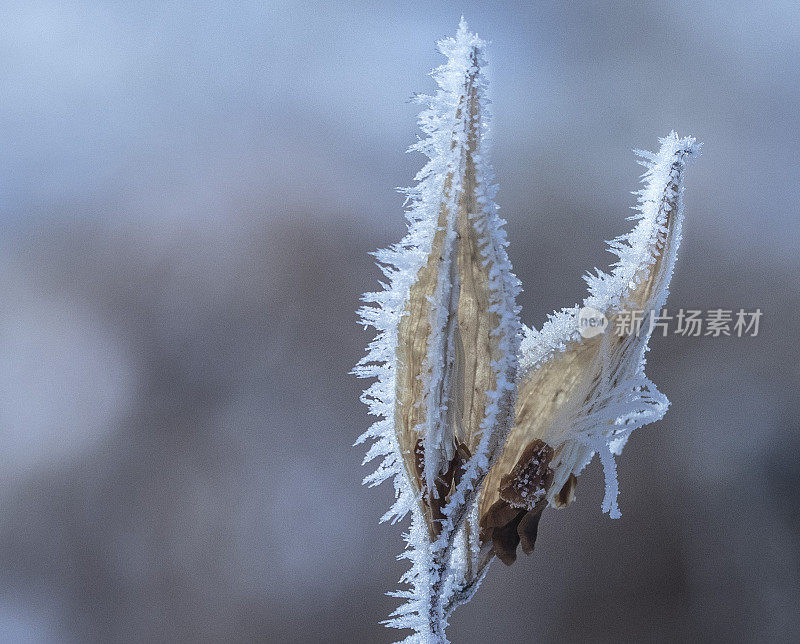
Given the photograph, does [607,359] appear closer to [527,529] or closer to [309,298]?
[527,529]

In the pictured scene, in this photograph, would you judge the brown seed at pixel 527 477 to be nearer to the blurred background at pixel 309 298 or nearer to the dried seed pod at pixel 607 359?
the dried seed pod at pixel 607 359

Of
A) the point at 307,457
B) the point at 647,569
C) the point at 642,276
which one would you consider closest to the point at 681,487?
the point at 647,569

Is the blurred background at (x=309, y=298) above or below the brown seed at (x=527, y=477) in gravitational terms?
above

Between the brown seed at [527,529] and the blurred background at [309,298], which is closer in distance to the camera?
the brown seed at [527,529]

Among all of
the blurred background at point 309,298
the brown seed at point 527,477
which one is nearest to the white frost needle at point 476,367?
the brown seed at point 527,477

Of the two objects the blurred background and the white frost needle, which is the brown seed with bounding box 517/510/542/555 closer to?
the white frost needle

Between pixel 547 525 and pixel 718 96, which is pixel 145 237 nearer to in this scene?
pixel 547 525
